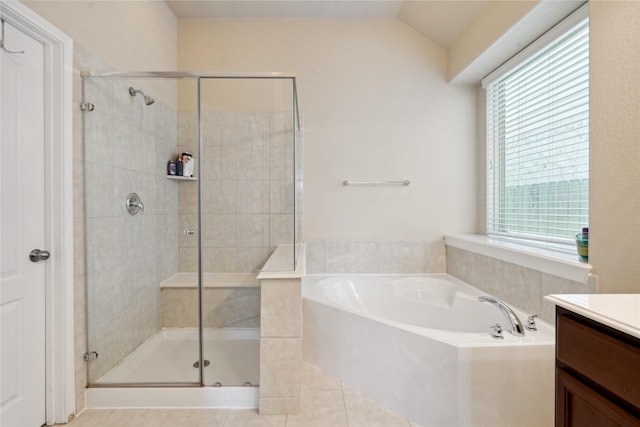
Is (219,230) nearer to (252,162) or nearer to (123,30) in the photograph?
(252,162)

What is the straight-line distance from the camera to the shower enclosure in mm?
1765

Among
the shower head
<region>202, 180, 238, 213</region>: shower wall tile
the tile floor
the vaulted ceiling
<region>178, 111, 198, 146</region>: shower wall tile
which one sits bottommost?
the tile floor

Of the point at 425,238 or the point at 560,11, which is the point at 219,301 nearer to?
the point at 425,238

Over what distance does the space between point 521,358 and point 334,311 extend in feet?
3.28

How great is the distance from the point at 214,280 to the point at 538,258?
1.91 metres

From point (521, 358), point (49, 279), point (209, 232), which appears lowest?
point (521, 358)

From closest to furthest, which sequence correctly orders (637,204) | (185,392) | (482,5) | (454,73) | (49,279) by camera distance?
(637,204)
(49,279)
(185,392)
(482,5)
(454,73)

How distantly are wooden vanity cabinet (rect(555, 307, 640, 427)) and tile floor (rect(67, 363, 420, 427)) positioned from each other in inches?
33.7

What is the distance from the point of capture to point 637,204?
1.21 meters

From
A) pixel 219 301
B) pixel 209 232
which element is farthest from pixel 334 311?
pixel 209 232

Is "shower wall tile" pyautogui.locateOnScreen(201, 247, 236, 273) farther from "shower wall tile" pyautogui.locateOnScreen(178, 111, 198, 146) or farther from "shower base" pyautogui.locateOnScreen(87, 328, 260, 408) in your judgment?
"shower wall tile" pyautogui.locateOnScreen(178, 111, 198, 146)

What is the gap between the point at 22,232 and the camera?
1.39 meters

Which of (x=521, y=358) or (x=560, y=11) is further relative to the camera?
(x=560, y=11)

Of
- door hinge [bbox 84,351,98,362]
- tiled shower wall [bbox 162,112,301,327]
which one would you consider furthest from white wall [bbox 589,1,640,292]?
door hinge [bbox 84,351,98,362]
